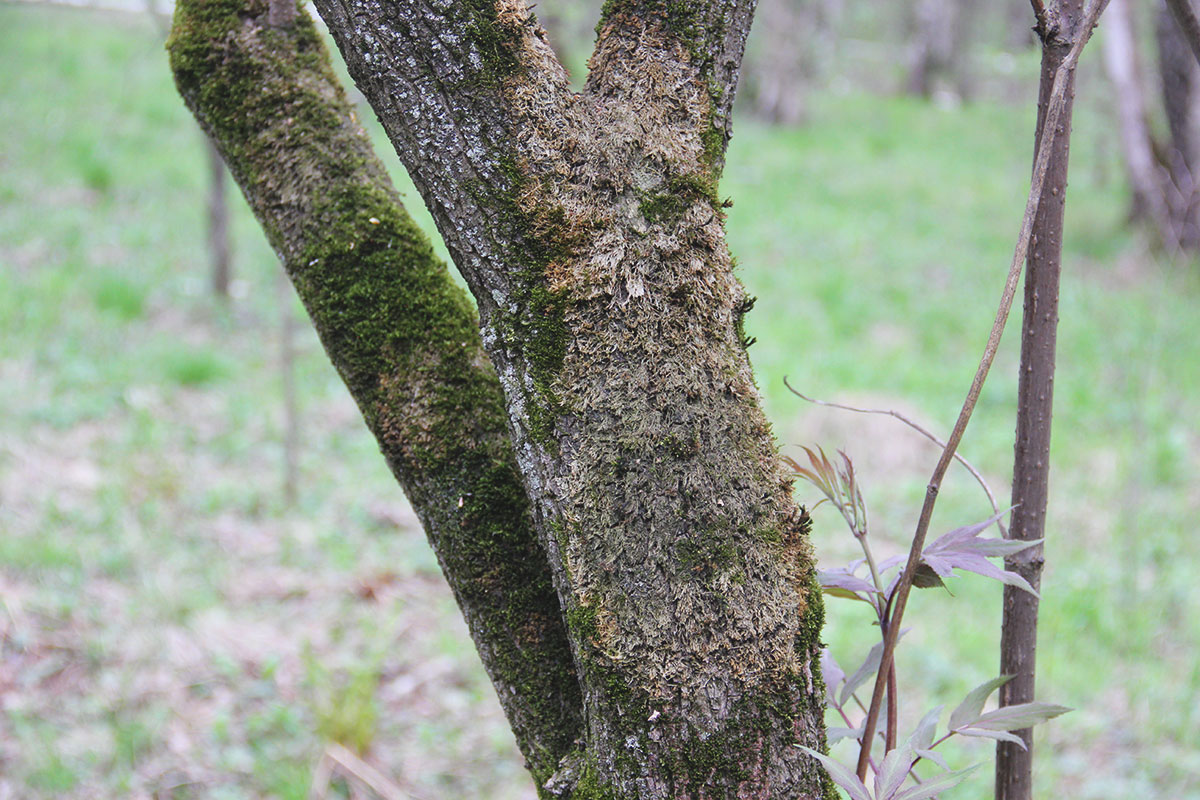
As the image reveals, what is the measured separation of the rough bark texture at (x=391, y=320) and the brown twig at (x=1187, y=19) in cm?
99

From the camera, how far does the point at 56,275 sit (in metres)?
6.10

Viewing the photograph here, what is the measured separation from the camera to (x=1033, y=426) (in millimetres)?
1125

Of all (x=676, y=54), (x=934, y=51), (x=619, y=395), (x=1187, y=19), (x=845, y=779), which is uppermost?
(x=934, y=51)

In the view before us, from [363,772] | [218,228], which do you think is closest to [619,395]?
[363,772]

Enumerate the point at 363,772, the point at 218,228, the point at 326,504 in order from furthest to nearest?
the point at 218,228, the point at 326,504, the point at 363,772

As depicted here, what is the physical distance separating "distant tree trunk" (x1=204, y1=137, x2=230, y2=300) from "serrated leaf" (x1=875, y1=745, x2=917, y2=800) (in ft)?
18.2

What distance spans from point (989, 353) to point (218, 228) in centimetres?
598

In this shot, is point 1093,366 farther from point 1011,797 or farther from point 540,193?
point 540,193

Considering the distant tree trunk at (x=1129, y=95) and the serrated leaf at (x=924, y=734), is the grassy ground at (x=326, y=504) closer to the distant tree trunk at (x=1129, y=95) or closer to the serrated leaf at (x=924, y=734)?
the distant tree trunk at (x=1129, y=95)

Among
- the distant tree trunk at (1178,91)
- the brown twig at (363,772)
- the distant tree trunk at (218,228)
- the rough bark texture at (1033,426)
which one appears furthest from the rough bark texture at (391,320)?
the distant tree trunk at (1178,91)

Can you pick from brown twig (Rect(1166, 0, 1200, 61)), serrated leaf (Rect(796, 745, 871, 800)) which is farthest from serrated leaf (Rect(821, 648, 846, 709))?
brown twig (Rect(1166, 0, 1200, 61))

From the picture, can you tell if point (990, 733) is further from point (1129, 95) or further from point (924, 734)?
point (1129, 95)

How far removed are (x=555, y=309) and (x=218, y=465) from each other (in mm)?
4202

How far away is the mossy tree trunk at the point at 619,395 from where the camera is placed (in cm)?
93
